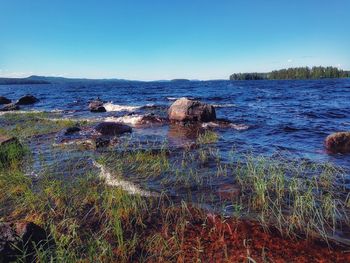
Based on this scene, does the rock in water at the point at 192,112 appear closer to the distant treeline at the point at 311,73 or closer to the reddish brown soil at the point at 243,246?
the reddish brown soil at the point at 243,246

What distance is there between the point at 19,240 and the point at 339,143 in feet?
36.0

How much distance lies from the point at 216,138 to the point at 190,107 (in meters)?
5.74

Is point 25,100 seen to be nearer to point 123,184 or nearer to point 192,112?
point 192,112

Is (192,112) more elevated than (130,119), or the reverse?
(192,112)

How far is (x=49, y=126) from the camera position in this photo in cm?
1794

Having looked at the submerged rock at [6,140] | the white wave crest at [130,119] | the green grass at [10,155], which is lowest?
the white wave crest at [130,119]

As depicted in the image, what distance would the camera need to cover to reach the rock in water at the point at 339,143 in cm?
1096

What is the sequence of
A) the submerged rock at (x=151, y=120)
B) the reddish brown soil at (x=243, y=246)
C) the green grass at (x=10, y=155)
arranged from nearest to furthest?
the reddish brown soil at (x=243, y=246) < the green grass at (x=10, y=155) < the submerged rock at (x=151, y=120)

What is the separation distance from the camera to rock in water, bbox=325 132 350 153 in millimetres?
10961

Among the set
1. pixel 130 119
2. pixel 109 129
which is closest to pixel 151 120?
pixel 130 119

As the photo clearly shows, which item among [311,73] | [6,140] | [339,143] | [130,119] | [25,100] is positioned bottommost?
[130,119]

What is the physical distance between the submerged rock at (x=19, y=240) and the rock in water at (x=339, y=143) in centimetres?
1031

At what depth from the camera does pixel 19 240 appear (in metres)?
4.21

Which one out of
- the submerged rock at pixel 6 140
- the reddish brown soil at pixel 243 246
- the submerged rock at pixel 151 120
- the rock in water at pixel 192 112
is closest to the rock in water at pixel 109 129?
the submerged rock at pixel 151 120
